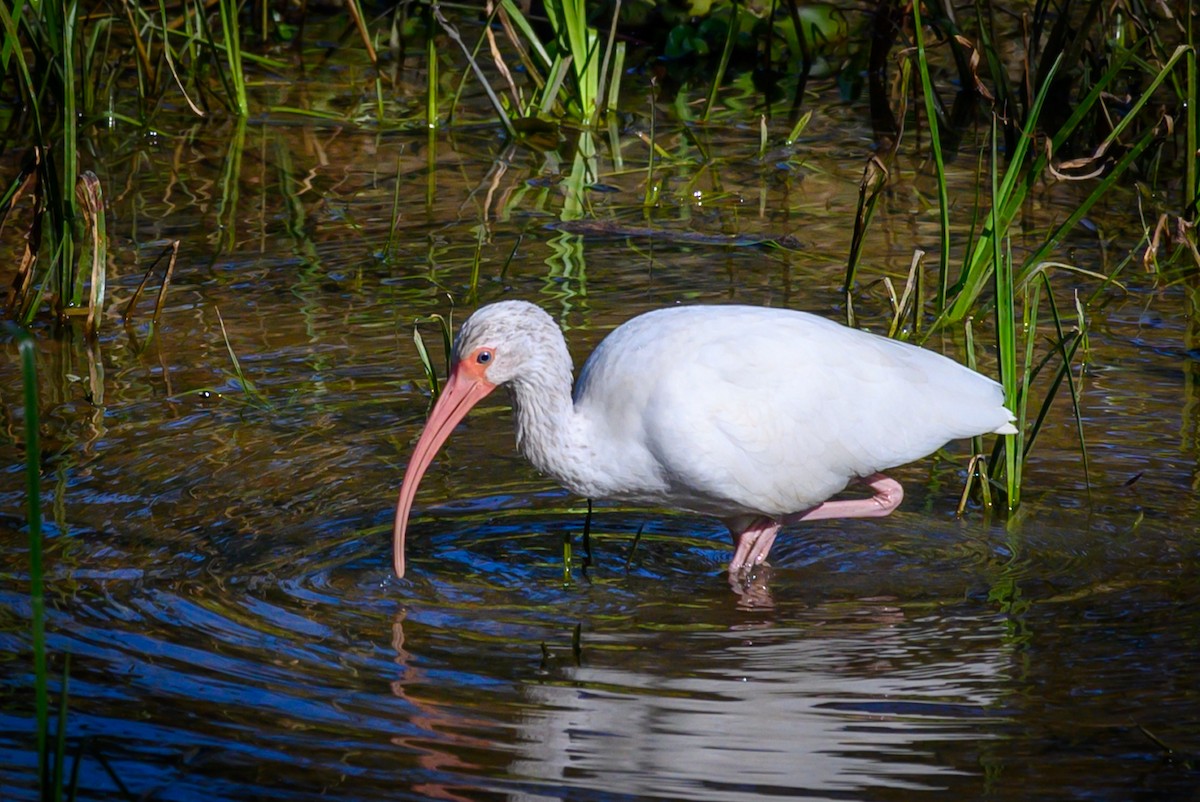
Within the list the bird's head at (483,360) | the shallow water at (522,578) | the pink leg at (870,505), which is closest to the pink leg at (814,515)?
the pink leg at (870,505)

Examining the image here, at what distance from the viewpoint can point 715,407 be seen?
526 cm

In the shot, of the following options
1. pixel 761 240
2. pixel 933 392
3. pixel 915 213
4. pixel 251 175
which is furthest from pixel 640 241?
pixel 933 392

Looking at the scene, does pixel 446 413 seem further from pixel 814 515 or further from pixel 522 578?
pixel 814 515

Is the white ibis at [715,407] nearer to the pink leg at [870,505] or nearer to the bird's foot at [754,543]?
the bird's foot at [754,543]

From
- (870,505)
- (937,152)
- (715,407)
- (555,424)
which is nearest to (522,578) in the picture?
(555,424)

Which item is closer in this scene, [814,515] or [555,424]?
[555,424]

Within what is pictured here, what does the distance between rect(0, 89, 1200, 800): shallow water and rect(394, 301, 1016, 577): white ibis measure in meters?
0.31

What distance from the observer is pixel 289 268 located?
8.08 metres

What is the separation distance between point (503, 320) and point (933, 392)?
1.47m

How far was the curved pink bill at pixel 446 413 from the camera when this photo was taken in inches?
209

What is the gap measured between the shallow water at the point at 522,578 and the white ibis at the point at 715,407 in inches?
12.4

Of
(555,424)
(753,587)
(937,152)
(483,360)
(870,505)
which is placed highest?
(937,152)

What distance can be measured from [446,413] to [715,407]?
0.88 m

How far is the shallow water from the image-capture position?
13.5 feet
